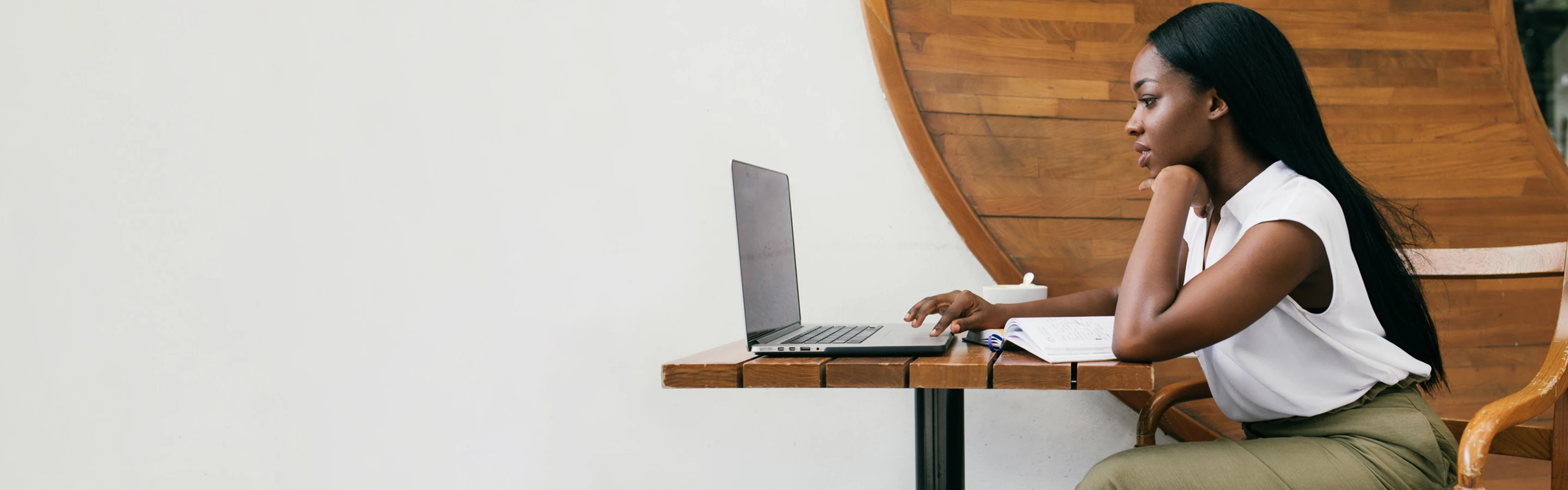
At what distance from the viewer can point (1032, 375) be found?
99 cm

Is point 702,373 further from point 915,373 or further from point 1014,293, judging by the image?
point 1014,293

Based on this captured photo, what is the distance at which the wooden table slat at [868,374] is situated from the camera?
39.9 inches

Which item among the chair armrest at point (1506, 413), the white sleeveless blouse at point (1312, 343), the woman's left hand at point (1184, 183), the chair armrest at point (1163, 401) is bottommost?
the chair armrest at point (1163, 401)

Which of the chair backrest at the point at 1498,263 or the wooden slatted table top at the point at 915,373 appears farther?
the chair backrest at the point at 1498,263

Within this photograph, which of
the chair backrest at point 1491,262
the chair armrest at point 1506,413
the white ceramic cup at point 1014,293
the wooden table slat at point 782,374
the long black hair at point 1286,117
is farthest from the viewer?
the white ceramic cup at point 1014,293

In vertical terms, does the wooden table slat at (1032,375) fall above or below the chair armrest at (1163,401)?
above

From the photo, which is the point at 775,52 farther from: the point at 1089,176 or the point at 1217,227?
the point at 1217,227

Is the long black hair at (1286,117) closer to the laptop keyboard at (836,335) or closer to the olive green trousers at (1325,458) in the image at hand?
the olive green trousers at (1325,458)

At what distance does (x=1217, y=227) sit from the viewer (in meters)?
1.23

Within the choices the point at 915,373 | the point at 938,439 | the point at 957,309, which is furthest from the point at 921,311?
the point at 915,373

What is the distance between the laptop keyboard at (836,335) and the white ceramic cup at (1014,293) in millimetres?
221

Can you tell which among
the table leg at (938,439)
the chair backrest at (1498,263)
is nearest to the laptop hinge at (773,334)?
the table leg at (938,439)

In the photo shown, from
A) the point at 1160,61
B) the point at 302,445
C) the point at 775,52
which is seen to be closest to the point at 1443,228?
the point at 1160,61

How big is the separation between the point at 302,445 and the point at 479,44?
38.1 inches
